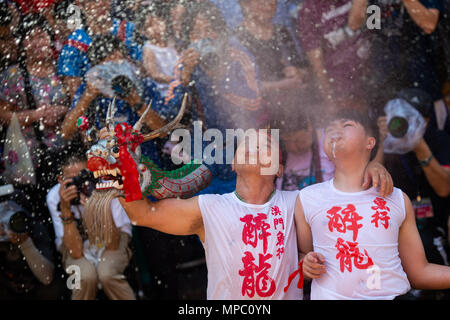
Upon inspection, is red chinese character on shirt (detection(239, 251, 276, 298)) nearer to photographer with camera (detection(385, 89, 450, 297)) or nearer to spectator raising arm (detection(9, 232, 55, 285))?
photographer with camera (detection(385, 89, 450, 297))

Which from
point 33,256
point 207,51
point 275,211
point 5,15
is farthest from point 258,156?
point 5,15

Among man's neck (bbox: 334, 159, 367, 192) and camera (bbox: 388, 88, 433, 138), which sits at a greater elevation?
camera (bbox: 388, 88, 433, 138)

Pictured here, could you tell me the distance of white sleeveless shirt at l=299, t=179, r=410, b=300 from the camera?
83.2 inches

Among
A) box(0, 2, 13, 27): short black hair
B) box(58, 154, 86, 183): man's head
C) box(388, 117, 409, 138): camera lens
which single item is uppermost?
box(0, 2, 13, 27): short black hair

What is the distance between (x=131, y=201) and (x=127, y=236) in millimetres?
1045

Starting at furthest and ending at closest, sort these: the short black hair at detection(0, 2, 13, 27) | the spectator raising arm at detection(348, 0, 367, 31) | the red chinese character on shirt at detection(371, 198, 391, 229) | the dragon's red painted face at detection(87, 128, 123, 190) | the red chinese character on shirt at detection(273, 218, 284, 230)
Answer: the short black hair at detection(0, 2, 13, 27)
the spectator raising arm at detection(348, 0, 367, 31)
the red chinese character on shirt at detection(273, 218, 284, 230)
the red chinese character on shirt at detection(371, 198, 391, 229)
the dragon's red painted face at detection(87, 128, 123, 190)

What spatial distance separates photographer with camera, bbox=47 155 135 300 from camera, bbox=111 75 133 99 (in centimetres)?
57

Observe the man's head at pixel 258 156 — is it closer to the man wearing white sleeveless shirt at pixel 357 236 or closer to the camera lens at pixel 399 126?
the man wearing white sleeveless shirt at pixel 357 236

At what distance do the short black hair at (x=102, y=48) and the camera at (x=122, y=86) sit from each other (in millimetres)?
305

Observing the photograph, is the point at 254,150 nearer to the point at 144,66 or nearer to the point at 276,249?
the point at 276,249

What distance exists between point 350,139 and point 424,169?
121 cm

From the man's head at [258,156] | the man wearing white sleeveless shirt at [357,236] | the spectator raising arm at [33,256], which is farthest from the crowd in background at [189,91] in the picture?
the man wearing white sleeveless shirt at [357,236]

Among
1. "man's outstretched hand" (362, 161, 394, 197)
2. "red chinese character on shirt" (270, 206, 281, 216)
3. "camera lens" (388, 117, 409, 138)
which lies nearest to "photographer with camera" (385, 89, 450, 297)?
"camera lens" (388, 117, 409, 138)

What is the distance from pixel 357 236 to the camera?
213cm
